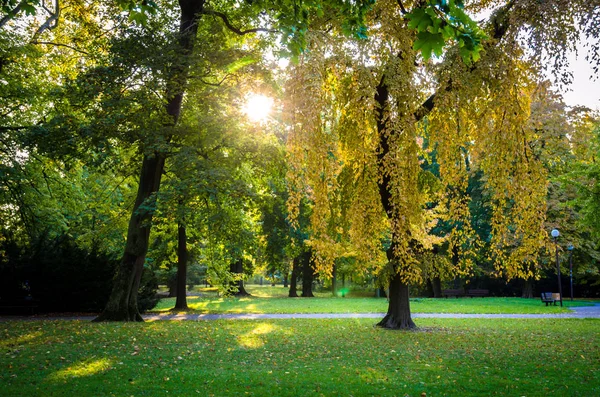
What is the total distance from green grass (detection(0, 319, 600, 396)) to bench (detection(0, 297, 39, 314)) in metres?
3.95

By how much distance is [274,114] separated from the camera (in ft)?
47.9

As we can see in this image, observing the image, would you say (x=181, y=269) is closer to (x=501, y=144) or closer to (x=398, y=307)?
(x=398, y=307)

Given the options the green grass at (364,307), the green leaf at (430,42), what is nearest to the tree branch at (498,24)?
the green leaf at (430,42)

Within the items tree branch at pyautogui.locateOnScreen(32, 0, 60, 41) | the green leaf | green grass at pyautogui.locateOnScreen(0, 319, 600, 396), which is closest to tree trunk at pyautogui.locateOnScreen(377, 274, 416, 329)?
green grass at pyautogui.locateOnScreen(0, 319, 600, 396)

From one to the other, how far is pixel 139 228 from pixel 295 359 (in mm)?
8191

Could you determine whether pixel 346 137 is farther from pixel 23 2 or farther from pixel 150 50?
pixel 150 50

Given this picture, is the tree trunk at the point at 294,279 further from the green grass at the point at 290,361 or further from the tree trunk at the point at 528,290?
the green grass at the point at 290,361

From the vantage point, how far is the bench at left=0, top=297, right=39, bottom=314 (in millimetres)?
16828

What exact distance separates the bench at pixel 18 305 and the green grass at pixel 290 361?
3951 mm

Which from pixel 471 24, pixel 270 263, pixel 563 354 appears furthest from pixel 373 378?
pixel 270 263

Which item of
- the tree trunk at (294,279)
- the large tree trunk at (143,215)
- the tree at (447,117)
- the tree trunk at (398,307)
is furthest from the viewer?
the tree trunk at (294,279)

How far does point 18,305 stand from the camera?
1695 centimetres

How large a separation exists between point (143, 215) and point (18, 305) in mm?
6614

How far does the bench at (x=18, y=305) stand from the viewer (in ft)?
55.2
